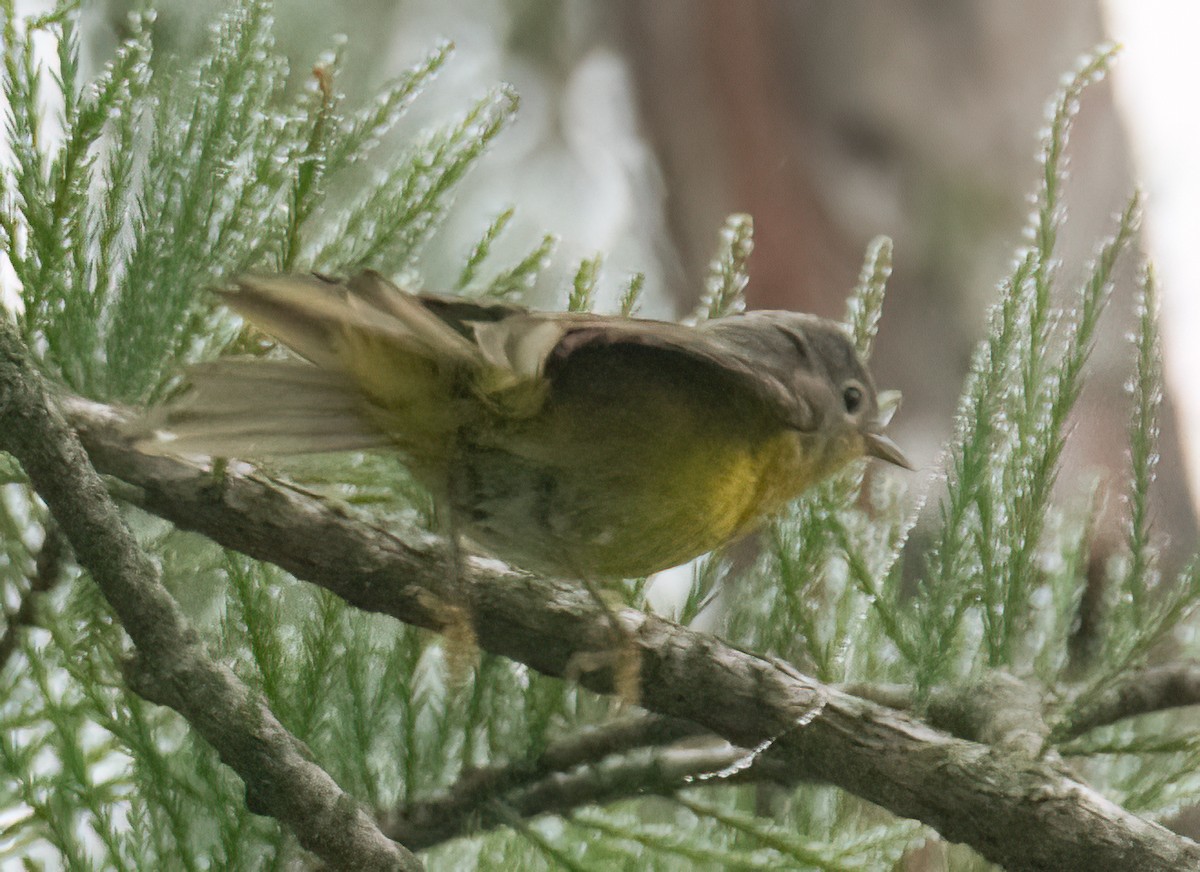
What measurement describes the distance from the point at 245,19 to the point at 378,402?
0.59 feet

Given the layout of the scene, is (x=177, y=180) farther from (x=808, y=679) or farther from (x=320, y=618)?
(x=808, y=679)

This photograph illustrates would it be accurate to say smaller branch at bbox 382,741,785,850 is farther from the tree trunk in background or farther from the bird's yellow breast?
the tree trunk in background

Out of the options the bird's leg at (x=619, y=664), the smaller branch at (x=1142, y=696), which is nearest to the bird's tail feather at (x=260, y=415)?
the bird's leg at (x=619, y=664)

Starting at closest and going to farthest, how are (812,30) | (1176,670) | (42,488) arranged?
(42,488) < (1176,670) < (812,30)

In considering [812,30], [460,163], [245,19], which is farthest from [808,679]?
[812,30]

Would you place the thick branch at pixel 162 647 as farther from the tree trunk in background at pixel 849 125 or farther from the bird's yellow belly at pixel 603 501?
the tree trunk in background at pixel 849 125

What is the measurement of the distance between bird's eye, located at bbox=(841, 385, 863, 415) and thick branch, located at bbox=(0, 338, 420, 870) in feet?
1.11

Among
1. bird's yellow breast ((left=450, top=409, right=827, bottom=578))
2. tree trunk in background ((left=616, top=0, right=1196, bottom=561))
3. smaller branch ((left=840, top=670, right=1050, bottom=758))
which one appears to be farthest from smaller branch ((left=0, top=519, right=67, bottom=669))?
tree trunk in background ((left=616, top=0, right=1196, bottom=561))

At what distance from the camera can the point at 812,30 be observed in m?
1.83

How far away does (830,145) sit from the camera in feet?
5.95

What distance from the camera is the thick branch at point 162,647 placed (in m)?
0.45

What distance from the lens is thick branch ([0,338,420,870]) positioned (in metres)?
0.45

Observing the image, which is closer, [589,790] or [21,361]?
[21,361]

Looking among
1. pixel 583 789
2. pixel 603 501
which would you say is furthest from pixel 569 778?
pixel 603 501
